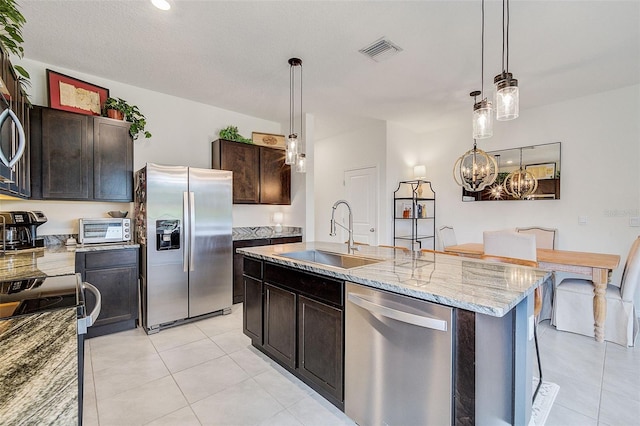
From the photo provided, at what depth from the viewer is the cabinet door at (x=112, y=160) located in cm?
309

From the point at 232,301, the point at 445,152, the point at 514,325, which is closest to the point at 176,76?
the point at 232,301

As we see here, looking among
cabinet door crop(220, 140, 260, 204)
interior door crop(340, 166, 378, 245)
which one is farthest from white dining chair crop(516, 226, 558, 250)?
cabinet door crop(220, 140, 260, 204)

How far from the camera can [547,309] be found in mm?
3434

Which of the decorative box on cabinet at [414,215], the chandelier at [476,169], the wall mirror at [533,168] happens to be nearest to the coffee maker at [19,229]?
the chandelier at [476,169]

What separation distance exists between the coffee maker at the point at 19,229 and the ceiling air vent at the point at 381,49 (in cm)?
338

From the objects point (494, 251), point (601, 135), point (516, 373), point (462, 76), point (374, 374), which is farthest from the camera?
point (601, 135)

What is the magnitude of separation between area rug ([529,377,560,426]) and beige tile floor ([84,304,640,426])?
38 millimetres

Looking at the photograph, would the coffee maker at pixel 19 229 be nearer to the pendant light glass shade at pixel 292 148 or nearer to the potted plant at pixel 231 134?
the potted plant at pixel 231 134

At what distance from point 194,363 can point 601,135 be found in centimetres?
527

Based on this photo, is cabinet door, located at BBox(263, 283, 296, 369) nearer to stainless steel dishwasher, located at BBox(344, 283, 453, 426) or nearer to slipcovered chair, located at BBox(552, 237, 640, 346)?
stainless steel dishwasher, located at BBox(344, 283, 453, 426)

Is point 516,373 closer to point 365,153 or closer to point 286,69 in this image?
point 286,69

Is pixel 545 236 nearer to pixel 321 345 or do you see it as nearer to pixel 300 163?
pixel 300 163

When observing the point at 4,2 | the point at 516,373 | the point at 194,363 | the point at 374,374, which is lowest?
the point at 194,363

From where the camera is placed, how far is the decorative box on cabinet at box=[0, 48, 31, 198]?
1.45 metres
